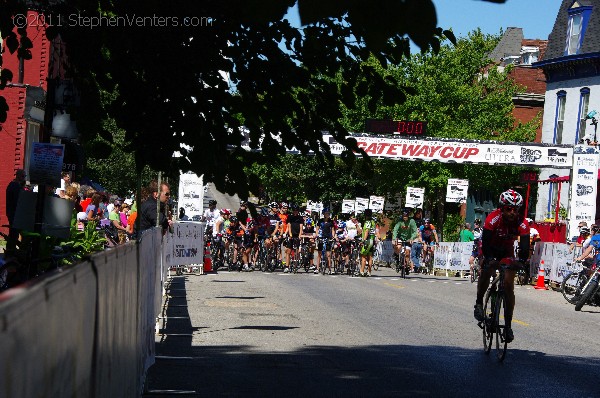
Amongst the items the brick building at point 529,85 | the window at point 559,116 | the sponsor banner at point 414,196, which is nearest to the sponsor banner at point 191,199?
the sponsor banner at point 414,196

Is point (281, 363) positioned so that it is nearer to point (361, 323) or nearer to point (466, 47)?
point (361, 323)

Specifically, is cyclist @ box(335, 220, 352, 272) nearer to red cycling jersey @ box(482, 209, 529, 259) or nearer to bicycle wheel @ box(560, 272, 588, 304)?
bicycle wheel @ box(560, 272, 588, 304)

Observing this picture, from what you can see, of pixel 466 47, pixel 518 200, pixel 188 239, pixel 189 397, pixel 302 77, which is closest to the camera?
pixel 189 397

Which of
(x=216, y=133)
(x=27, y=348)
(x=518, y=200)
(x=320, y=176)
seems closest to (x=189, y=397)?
(x=216, y=133)

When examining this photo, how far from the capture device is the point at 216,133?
9.70 m

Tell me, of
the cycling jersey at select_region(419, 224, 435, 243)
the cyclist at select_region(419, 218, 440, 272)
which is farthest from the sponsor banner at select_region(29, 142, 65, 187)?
the cycling jersey at select_region(419, 224, 435, 243)

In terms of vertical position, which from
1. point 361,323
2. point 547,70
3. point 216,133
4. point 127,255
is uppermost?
point 547,70

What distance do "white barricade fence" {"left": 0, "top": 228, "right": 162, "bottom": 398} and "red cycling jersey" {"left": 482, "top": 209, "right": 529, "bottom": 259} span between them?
603 centimetres

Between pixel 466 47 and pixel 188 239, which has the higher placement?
pixel 466 47

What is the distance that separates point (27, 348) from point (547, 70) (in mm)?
51175

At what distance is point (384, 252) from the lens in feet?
137

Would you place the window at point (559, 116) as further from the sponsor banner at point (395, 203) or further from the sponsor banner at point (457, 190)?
the sponsor banner at point (395, 203)

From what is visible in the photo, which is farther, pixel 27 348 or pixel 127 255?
pixel 127 255

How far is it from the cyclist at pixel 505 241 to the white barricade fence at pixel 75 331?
5880mm
